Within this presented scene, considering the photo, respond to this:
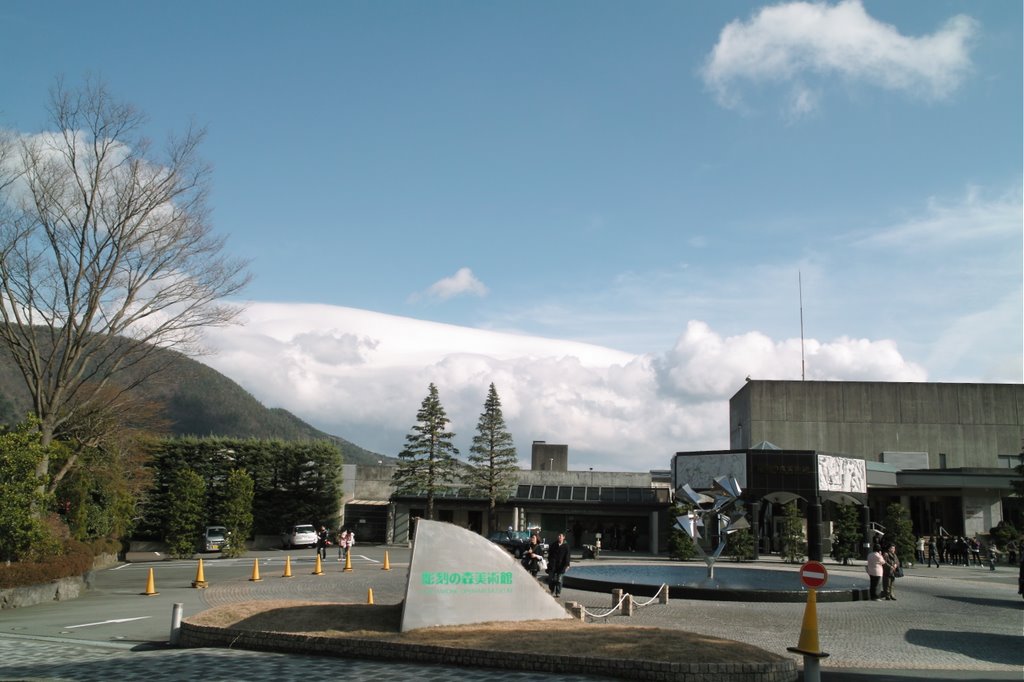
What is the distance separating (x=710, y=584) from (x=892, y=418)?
158 ft

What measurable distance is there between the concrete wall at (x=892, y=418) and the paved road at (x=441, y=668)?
37.4 meters

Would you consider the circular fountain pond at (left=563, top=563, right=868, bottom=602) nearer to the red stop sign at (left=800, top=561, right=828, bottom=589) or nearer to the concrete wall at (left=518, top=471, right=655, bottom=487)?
the red stop sign at (left=800, top=561, right=828, bottom=589)

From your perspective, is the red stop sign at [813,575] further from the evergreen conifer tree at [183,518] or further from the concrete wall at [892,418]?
the concrete wall at [892,418]

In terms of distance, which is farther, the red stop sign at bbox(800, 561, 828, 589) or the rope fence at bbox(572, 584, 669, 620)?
the rope fence at bbox(572, 584, 669, 620)

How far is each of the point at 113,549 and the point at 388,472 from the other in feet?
85.8

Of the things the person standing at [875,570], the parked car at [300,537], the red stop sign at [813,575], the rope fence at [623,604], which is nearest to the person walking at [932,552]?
the person standing at [875,570]

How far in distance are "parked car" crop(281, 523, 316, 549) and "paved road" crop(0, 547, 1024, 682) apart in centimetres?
2188

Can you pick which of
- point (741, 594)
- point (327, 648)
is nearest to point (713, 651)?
point (327, 648)

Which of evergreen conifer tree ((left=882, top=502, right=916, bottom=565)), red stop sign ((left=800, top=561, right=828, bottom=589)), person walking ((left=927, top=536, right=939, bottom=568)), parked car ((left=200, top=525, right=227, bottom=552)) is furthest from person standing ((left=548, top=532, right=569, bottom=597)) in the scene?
parked car ((left=200, top=525, right=227, bottom=552))

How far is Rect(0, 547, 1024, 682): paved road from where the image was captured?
11031 mm

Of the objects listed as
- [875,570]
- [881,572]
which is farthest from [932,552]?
[875,570]

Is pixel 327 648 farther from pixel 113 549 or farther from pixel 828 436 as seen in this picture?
pixel 828 436

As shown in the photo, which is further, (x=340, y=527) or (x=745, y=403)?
(x=745, y=403)

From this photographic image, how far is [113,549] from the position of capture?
3812 cm
